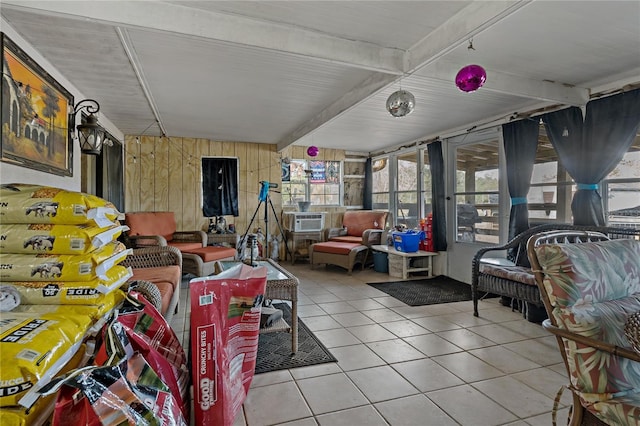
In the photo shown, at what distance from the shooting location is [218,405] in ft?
5.17

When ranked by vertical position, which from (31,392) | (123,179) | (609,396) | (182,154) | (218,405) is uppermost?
(182,154)

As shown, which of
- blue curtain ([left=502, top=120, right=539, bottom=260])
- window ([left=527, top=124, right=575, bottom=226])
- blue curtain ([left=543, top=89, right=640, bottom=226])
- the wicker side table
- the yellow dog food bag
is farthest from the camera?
blue curtain ([left=502, top=120, right=539, bottom=260])

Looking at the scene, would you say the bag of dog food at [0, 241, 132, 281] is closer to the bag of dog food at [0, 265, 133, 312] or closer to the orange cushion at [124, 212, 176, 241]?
the bag of dog food at [0, 265, 133, 312]

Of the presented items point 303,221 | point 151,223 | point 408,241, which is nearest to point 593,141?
point 408,241

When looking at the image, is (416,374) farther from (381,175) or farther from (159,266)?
(381,175)

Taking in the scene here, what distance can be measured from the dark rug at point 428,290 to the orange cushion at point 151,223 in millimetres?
3088

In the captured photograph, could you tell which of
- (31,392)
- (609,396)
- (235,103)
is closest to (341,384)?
(609,396)

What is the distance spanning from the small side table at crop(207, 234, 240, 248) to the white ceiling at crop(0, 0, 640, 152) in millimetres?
1899

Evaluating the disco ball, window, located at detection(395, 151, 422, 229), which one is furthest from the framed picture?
Result: window, located at detection(395, 151, 422, 229)

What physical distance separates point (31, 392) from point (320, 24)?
7.06ft

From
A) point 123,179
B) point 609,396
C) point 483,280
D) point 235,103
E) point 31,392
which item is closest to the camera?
point 31,392

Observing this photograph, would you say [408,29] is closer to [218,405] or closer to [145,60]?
[145,60]

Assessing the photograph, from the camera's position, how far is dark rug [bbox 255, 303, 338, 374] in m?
2.34

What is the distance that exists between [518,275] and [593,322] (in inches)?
76.3
